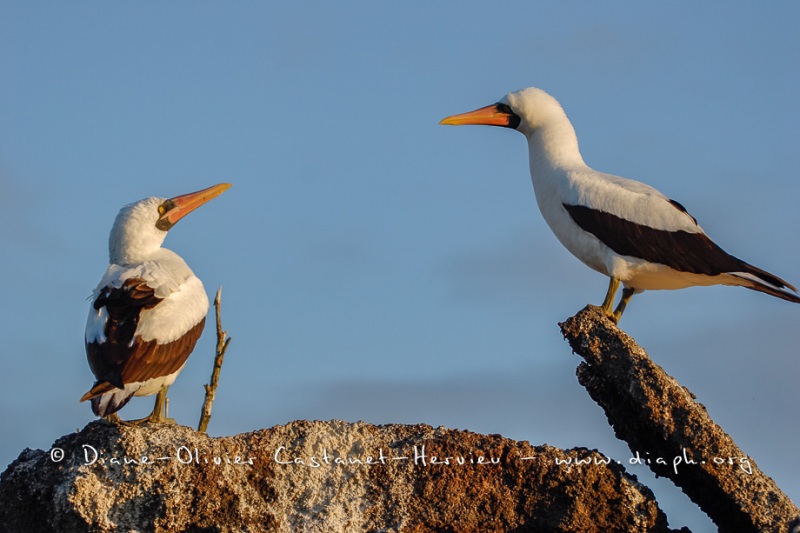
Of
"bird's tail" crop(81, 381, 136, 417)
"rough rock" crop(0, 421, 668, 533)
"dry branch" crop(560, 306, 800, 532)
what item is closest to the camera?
"rough rock" crop(0, 421, 668, 533)

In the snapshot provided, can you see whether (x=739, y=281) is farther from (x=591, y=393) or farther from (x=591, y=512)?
(x=591, y=512)

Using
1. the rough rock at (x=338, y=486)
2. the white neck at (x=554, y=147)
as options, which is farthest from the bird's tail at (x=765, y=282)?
the rough rock at (x=338, y=486)

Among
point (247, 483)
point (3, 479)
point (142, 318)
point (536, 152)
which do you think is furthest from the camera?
point (536, 152)

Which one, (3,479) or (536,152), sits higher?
(536,152)

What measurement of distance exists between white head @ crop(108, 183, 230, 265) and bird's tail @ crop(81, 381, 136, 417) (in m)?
2.01

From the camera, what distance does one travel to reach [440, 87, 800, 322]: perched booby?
33.2 feet

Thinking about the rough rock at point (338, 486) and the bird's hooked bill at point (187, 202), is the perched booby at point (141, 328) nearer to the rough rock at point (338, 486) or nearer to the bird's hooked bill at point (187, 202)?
the bird's hooked bill at point (187, 202)

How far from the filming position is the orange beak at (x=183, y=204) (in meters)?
10.3

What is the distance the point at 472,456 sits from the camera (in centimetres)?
637

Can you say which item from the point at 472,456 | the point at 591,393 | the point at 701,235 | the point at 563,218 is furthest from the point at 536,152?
the point at 472,456

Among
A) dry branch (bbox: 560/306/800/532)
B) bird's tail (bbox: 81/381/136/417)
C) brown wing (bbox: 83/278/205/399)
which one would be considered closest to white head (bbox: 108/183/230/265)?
brown wing (bbox: 83/278/205/399)

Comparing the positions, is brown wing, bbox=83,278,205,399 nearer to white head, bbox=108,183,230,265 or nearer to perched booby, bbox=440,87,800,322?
white head, bbox=108,183,230,265

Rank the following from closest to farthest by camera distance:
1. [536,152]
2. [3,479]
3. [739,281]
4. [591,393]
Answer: [3,479] < [591,393] < [739,281] < [536,152]

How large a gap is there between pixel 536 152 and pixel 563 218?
115cm
